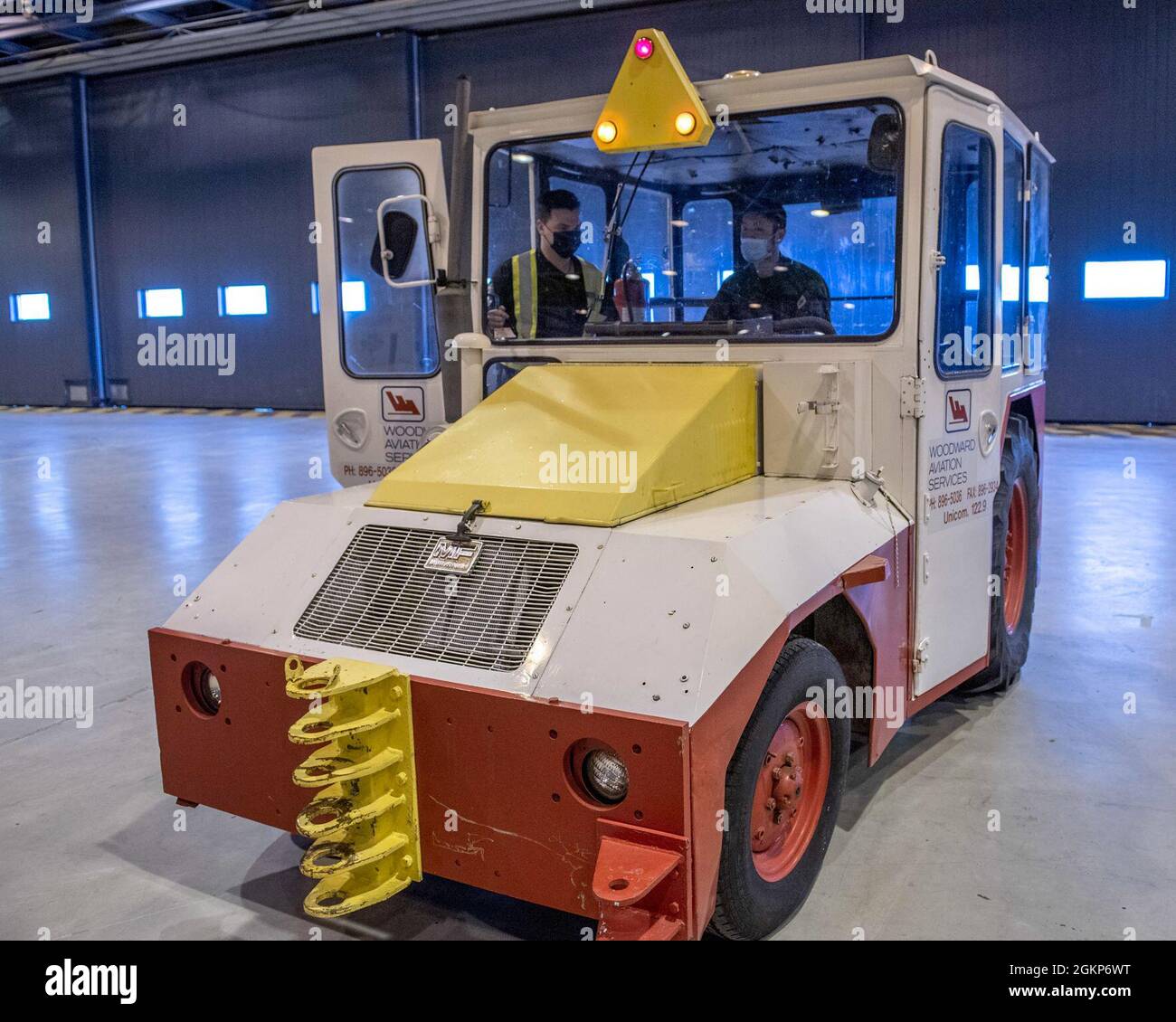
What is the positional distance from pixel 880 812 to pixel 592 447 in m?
1.51

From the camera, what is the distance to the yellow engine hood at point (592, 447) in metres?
2.78

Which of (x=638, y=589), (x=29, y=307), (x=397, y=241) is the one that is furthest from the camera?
(x=29, y=307)

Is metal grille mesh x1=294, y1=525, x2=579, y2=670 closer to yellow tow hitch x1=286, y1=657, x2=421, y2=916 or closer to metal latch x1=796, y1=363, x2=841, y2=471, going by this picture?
yellow tow hitch x1=286, y1=657, x2=421, y2=916

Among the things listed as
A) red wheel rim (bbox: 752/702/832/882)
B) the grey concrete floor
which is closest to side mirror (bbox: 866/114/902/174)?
red wheel rim (bbox: 752/702/832/882)

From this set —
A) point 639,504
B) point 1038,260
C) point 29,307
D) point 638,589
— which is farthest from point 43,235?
point 638,589

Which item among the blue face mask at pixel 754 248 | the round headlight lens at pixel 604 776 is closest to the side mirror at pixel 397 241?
the blue face mask at pixel 754 248

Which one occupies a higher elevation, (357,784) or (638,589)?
(638,589)

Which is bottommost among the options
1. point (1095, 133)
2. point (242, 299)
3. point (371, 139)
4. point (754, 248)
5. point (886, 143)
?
point (754, 248)

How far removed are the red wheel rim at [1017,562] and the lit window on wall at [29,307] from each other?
18514mm

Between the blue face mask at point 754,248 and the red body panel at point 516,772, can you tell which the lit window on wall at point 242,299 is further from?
the red body panel at point 516,772

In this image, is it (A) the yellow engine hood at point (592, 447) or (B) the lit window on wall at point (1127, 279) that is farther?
(B) the lit window on wall at point (1127, 279)

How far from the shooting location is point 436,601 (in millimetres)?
2715

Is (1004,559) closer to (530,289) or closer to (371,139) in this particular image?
(530,289)

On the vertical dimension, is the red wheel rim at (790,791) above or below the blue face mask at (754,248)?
below
